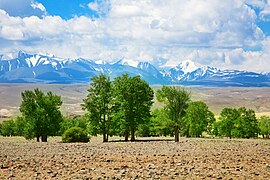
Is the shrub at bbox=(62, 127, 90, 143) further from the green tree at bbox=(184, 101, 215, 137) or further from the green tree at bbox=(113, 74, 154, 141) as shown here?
the green tree at bbox=(184, 101, 215, 137)

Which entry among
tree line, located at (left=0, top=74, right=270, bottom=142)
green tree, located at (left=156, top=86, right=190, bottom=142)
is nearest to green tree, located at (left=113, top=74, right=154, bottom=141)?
tree line, located at (left=0, top=74, right=270, bottom=142)

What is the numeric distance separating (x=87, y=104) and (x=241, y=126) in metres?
54.4

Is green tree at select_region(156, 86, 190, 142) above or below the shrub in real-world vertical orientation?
above

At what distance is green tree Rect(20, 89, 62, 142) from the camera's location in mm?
80062

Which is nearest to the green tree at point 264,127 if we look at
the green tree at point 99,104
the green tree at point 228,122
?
the green tree at point 228,122

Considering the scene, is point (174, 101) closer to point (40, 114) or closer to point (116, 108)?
point (116, 108)

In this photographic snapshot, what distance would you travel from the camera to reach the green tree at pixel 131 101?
7569cm

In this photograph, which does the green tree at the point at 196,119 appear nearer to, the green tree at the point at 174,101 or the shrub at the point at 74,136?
the green tree at the point at 174,101

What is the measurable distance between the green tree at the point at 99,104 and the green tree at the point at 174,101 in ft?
31.6

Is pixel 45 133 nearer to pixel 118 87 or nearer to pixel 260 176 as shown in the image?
pixel 118 87

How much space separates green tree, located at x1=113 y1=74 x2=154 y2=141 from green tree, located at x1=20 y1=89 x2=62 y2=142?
44.1 ft

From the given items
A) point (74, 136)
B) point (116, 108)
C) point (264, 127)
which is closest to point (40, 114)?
point (74, 136)

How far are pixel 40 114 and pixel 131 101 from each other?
1787cm

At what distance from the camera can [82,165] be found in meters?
29.4
